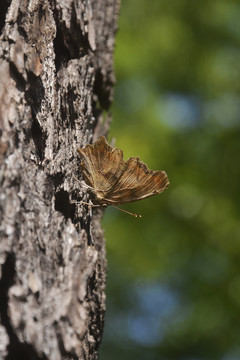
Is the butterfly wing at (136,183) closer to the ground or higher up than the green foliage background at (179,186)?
closer to the ground

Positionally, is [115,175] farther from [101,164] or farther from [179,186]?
[179,186]

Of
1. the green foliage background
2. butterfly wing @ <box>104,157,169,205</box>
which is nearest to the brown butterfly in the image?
butterfly wing @ <box>104,157,169,205</box>

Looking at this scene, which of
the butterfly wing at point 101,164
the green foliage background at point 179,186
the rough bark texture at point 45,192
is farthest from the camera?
the green foliage background at point 179,186

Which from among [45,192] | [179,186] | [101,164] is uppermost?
[179,186]

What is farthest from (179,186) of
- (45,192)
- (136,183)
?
(45,192)

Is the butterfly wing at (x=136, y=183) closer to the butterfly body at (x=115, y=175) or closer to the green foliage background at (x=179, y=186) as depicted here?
the butterfly body at (x=115, y=175)

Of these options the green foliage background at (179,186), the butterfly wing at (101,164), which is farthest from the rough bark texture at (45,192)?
the green foliage background at (179,186)

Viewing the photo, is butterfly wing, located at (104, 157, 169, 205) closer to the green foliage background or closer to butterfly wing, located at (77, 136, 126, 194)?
butterfly wing, located at (77, 136, 126, 194)
